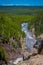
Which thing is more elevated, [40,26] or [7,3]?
[7,3]

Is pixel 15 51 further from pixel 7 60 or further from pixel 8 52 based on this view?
pixel 7 60

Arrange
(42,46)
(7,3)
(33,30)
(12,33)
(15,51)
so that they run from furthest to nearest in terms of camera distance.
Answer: (12,33) → (15,51) → (33,30) → (42,46) → (7,3)

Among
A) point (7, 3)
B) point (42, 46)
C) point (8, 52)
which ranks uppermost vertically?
point (7, 3)

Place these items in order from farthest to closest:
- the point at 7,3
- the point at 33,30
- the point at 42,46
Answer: the point at 33,30 < the point at 42,46 < the point at 7,3

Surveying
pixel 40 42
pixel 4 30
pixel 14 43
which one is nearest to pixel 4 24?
pixel 4 30

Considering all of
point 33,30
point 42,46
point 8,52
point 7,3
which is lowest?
point 8,52

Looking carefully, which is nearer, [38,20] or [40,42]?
[40,42]

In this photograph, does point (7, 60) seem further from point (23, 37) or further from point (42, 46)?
point (42, 46)

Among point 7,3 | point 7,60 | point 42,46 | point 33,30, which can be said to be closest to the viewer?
point 7,3

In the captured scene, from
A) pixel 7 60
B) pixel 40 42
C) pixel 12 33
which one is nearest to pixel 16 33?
pixel 12 33
